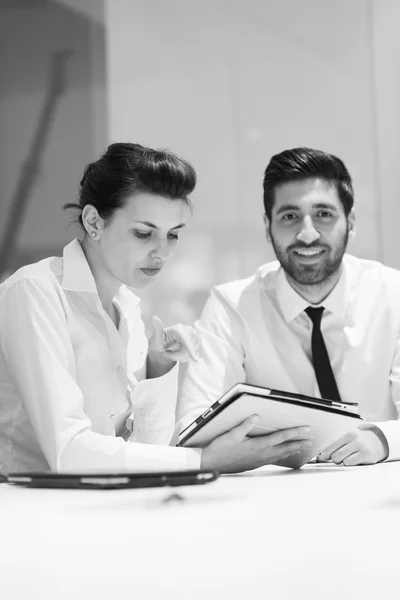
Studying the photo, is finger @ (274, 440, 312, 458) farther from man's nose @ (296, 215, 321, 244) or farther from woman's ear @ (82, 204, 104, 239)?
man's nose @ (296, 215, 321, 244)

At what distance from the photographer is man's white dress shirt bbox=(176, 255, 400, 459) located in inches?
100

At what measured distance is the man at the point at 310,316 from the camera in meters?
2.55

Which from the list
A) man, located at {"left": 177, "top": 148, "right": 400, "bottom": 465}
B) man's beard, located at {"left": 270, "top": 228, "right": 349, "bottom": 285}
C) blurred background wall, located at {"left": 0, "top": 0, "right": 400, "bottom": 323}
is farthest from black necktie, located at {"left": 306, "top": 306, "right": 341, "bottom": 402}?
blurred background wall, located at {"left": 0, "top": 0, "right": 400, "bottom": 323}

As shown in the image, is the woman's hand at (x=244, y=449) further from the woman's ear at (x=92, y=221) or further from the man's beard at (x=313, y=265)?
the man's beard at (x=313, y=265)

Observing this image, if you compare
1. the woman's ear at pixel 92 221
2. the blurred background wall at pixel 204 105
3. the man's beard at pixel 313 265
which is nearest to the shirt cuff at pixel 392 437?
the man's beard at pixel 313 265

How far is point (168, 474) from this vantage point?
0.96 metres

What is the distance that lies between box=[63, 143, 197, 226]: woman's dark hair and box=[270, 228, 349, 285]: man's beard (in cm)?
66

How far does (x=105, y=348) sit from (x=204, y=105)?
205cm

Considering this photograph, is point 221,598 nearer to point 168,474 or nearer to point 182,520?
point 182,520

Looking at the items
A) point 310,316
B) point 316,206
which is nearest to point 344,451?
point 310,316

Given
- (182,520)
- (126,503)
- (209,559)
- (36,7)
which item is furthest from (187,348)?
(36,7)

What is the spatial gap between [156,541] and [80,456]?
84 centimetres

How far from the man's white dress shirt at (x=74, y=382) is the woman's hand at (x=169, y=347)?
0.03 metres

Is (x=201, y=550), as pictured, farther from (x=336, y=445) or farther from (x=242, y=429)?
(x=336, y=445)
